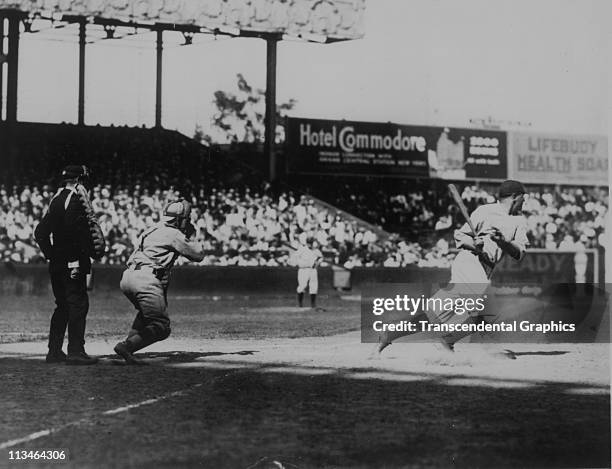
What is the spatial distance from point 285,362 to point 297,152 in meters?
13.8

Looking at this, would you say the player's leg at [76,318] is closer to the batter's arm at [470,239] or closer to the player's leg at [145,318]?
the player's leg at [145,318]

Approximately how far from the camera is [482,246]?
7.74m

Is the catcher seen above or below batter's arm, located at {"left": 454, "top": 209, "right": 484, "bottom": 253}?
below

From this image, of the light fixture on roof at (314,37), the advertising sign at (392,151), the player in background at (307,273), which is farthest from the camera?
the advertising sign at (392,151)

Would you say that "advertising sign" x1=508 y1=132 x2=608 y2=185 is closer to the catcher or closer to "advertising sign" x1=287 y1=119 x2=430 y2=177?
"advertising sign" x1=287 y1=119 x2=430 y2=177

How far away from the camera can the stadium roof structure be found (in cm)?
2025

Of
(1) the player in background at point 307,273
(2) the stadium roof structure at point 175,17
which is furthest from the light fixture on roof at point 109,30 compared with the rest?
(1) the player in background at point 307,273

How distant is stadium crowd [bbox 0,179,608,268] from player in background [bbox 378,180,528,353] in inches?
430

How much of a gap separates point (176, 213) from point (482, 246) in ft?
7.51

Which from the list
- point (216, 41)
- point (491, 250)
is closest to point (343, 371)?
point (491, 250)

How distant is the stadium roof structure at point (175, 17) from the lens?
2025 centimetres

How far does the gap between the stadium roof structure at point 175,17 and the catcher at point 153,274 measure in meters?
12.7

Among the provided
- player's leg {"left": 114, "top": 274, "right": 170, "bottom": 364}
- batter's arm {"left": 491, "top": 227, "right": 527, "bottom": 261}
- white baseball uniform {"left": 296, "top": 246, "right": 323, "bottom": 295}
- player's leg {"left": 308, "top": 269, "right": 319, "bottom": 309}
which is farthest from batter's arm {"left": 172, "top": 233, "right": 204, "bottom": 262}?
white baseball uniform {"left": 296, "top": 246, "right": 323, "bottom": 295}

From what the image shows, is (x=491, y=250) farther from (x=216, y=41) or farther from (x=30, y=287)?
(x=216, y=41)
